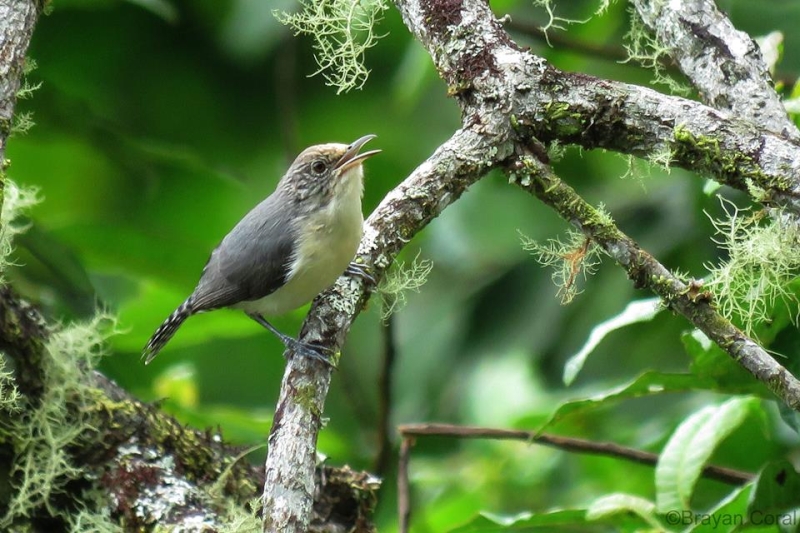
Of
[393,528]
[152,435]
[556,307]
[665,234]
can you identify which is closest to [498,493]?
[393,528]

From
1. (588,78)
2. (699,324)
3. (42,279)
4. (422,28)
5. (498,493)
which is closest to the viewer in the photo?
(699,324)

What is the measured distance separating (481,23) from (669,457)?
1276mm

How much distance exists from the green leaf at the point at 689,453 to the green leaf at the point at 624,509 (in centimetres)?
4

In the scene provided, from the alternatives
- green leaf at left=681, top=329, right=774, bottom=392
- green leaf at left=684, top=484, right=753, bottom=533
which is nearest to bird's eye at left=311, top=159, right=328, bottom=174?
green leaf at left=681, top=329, right=774, bottom=392

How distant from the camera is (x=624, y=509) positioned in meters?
2.70

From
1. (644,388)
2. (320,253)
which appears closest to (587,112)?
(644,388)

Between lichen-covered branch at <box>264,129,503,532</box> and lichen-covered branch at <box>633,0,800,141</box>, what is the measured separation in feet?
1.81

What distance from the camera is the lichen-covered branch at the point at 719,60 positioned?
238 cm

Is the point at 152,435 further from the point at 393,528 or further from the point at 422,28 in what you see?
the point at 393,528

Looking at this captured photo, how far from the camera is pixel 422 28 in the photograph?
2559mm

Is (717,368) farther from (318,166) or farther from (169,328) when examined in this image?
(169,328)

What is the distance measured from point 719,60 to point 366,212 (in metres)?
2.90

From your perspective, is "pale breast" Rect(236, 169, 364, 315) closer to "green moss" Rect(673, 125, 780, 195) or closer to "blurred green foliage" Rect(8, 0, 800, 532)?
"blurred green foliage" Rect(8, 0, 800, 532)

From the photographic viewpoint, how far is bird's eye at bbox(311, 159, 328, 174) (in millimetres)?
3748
